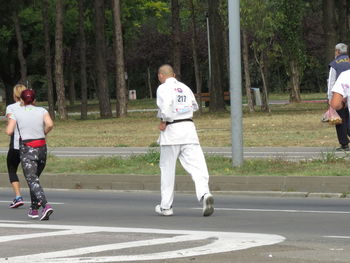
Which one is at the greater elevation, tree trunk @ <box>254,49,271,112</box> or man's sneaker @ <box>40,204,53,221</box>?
man's sneaker @ <box>40,204,53,221</box>

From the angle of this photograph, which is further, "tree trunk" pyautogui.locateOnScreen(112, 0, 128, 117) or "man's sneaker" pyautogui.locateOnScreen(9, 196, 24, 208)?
"tree trunk" pyautogui.locateOnScreen(112, 0, 128, 117)

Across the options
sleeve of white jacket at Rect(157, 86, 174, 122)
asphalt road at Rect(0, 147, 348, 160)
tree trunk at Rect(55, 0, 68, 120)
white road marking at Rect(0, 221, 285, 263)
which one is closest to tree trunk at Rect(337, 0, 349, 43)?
tree trunk at Rect(55, 0, 68, 120)

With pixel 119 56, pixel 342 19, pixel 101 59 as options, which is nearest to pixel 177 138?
pixel 119 56

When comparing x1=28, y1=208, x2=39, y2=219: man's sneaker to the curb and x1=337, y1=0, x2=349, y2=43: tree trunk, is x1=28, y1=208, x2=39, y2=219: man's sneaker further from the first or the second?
x1=337, y1=0, x2=349, y2=43: tree trunk

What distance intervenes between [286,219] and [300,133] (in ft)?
56.0

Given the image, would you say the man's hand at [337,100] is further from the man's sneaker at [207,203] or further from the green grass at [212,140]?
the green grass at [212,140]

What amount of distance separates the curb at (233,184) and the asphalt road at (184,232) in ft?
2.19

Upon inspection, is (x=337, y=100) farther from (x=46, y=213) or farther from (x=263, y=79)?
(x=263, y=79)

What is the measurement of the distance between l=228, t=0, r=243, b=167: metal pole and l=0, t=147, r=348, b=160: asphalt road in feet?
6.38

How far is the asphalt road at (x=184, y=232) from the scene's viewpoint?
9.60 m

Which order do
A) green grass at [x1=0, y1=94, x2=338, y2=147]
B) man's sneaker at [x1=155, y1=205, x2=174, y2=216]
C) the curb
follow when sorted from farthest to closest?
green grass at [x1=0, y1=94, x2=338, y2=147] → the curb → man's sneaker at [x1=155, y1=205, x2=174, y2=216]

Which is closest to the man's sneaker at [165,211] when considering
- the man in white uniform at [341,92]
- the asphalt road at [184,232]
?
the asphalt road at [184,232]

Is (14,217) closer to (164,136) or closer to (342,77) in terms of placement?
(164,136)

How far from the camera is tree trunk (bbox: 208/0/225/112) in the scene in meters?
45.2
